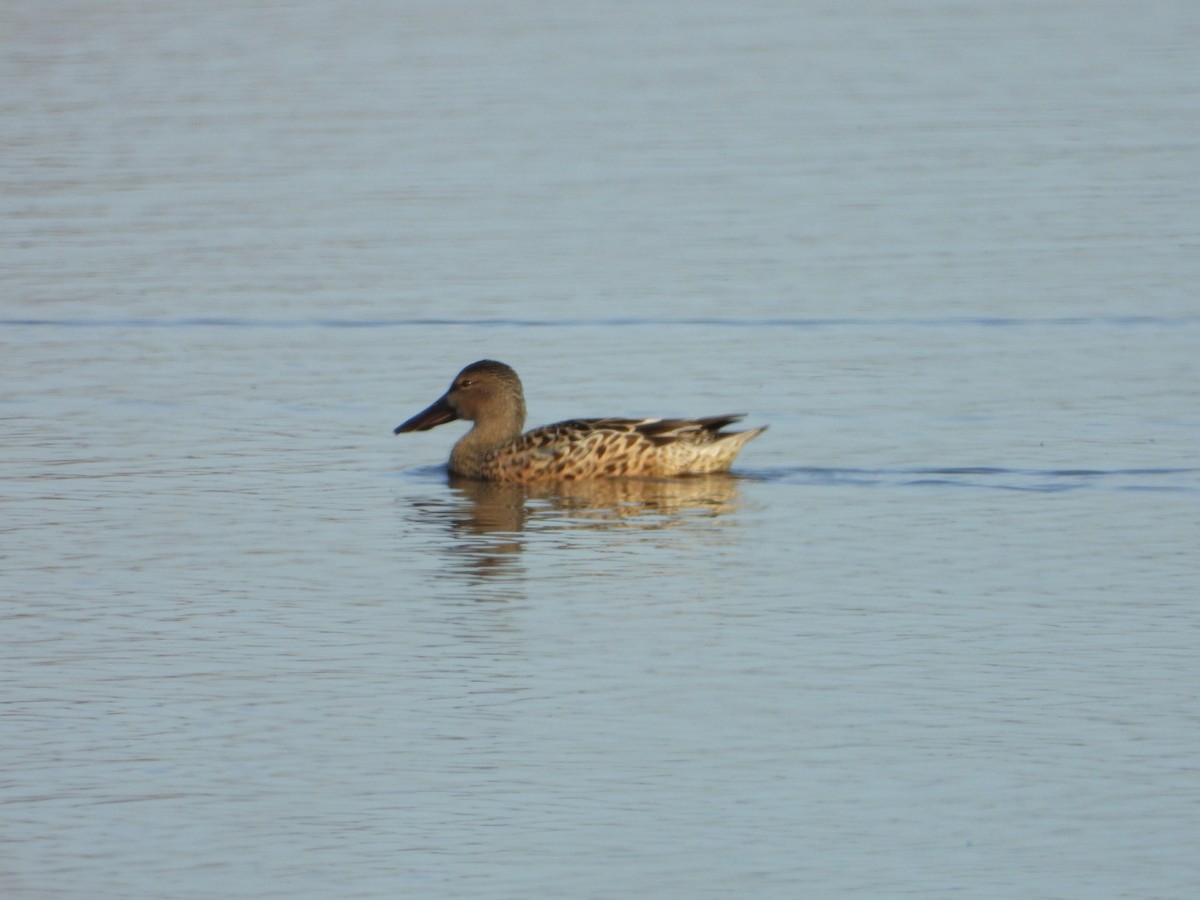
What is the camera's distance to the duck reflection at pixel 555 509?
11.1m

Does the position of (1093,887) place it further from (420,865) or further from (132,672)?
(132,672)

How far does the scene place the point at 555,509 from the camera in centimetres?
1223

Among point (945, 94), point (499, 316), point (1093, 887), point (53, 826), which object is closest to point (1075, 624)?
point (1093, 887)

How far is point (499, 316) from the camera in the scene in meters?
16.6

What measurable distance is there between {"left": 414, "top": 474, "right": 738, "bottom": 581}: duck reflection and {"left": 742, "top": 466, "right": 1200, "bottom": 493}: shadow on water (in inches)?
20.1

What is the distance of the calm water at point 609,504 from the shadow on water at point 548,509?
0.05m

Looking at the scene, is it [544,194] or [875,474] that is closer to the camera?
[875,474]

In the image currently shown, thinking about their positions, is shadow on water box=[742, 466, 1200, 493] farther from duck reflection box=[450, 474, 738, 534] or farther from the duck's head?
the duck's head

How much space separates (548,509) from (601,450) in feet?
2.09

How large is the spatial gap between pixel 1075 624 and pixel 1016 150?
553 inches

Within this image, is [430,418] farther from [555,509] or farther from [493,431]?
[555,509]

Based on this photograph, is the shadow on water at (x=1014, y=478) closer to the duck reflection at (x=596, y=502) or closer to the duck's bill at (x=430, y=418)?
the duck reflection at (x=596, y=502)

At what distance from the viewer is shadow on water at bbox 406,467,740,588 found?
36.5 feet

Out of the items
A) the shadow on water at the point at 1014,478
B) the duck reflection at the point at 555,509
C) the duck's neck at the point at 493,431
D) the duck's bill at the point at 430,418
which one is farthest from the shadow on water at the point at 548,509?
the shadow on water at the point at 1014,478
